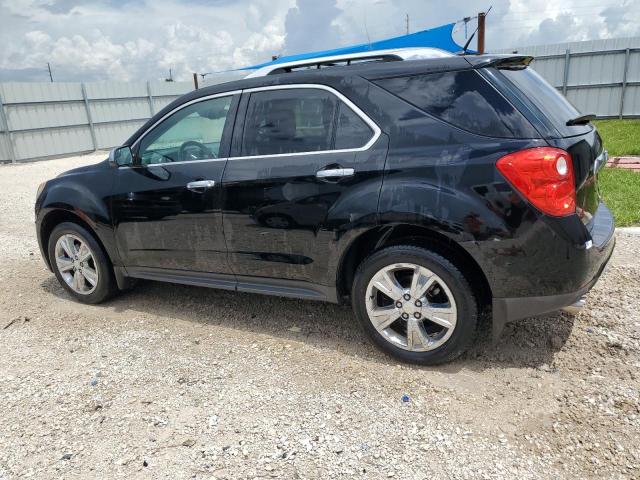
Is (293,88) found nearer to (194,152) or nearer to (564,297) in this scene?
(194,152)

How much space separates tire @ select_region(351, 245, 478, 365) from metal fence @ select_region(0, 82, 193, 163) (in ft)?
55.6

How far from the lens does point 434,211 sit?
2.79 metres

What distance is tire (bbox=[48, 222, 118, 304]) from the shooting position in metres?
4.31

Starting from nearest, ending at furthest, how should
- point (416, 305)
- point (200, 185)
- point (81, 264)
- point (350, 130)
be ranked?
point (416, 305) → point (350, 130) → point (200, 185) → point (81, 264)

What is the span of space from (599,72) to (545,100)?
17414 millimetres

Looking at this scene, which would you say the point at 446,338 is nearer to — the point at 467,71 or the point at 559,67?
the point at 467,71

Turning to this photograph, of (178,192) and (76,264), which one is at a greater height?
(178,192)

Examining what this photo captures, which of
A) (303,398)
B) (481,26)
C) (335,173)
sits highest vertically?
(481,26)

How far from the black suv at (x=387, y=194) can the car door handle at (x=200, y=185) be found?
10 millimetres

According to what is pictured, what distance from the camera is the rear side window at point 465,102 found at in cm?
268

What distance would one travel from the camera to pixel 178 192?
3.69 metres

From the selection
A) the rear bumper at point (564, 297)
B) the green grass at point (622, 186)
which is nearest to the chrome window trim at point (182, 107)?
the rear bumper at point (564, 297)

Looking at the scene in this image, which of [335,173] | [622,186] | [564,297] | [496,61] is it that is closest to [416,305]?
[564,297]

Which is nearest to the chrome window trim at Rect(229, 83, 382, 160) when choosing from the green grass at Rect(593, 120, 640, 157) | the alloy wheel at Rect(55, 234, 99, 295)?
the alloy wheel at Rect(55, 234, 99, 295)
